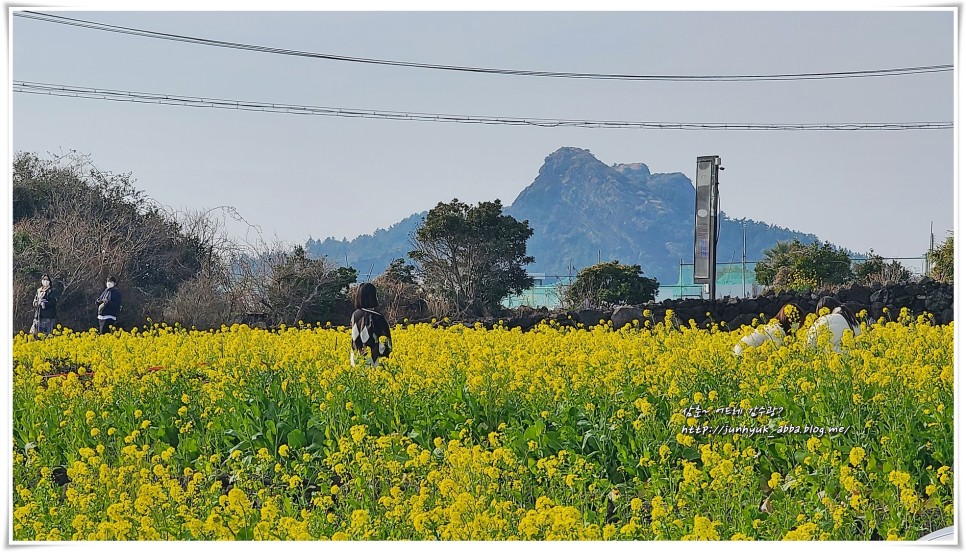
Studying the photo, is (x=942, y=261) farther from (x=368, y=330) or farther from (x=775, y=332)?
(x=368, y=330)

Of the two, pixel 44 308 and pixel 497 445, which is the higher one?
pixel 44 308

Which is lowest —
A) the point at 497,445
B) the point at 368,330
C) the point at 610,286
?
the point at 497,445

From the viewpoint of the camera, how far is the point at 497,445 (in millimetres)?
3764

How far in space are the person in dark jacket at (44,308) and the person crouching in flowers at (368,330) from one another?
199 centimetres

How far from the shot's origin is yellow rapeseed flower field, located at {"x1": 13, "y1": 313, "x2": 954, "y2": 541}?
10.5 ft

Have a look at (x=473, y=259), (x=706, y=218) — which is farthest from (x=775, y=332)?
(x=473, y=259)

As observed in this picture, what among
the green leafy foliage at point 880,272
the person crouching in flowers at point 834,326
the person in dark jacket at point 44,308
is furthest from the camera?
the green leafy foliage at point 880,272

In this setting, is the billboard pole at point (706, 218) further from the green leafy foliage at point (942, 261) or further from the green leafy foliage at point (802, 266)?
the green leafy foliage at point (942, 261)

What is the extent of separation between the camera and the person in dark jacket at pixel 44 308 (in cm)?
566

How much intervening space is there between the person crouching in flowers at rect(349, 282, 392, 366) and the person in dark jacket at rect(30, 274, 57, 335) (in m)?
1.99

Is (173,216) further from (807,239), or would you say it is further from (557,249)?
(807,239)

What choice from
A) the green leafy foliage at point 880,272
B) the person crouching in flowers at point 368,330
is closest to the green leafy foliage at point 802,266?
the green leafy foliage at point 880,272

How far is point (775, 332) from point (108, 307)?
14.7 feet

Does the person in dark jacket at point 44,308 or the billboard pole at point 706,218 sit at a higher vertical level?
the billboard pole at point 706,218
